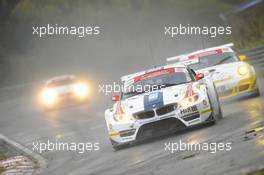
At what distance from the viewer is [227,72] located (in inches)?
728

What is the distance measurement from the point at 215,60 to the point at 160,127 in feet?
20.0

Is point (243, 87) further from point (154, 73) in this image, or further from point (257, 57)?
point (257, 57)

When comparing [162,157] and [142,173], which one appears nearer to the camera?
[142,173]

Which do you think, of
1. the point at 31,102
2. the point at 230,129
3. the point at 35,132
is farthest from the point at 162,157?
the point at 31,102

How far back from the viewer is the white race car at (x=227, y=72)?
1819 cm

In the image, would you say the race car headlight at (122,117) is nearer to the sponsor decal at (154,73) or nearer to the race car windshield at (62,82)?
the sponsor decal at (154,73)

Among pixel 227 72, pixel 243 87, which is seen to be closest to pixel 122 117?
pixel 243 87

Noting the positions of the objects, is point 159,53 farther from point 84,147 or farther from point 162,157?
point 162,157

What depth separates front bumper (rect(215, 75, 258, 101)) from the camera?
713 inches

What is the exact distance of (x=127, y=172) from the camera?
10500mm

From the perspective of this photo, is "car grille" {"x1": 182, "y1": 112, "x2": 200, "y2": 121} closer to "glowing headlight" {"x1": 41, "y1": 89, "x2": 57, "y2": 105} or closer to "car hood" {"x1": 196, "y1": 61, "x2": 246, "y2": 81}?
"car hood" {"x1": 196, "y1": 61, "x2": 246, "y2": 81}

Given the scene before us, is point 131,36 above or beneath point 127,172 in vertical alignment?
above

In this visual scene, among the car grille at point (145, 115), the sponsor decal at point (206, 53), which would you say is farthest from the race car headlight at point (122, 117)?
the sponsor decal at point (206, 53)

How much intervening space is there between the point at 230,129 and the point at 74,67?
44477mm
